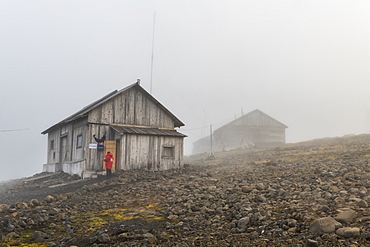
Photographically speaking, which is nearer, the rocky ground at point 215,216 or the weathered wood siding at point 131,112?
the rocky ground at point 215,216

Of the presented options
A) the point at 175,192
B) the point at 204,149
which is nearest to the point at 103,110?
the point at 175,192

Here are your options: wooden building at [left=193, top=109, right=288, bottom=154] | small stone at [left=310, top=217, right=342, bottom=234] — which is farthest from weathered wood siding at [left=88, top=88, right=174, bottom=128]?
wooden building at [left=193, top=109, right=288, bottom=154]

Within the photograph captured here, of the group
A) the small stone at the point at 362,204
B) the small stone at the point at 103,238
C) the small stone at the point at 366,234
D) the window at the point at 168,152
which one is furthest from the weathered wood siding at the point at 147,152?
the small stone at the point at 366,234

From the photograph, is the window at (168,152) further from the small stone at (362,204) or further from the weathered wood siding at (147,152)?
the small stone at (362,204)

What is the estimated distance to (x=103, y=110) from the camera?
20984 mm

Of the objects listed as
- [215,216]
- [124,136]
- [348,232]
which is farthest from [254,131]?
[348,232]

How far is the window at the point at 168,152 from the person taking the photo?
73.5ft

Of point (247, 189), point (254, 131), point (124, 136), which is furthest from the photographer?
point (254, 131)

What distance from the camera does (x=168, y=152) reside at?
22.6 m

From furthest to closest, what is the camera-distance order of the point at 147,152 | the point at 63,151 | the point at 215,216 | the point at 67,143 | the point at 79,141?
1. the point at 63,151
2. the point at 67,143
3. the point at 79,141
4. the point at 147,152
5. the point at 215,216

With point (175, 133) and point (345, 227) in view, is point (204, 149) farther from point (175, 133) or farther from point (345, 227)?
point (345, 227)

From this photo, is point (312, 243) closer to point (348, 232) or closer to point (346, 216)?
point (348, 232)

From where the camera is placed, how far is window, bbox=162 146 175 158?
2239 centimetres

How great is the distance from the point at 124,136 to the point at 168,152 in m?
3.97
